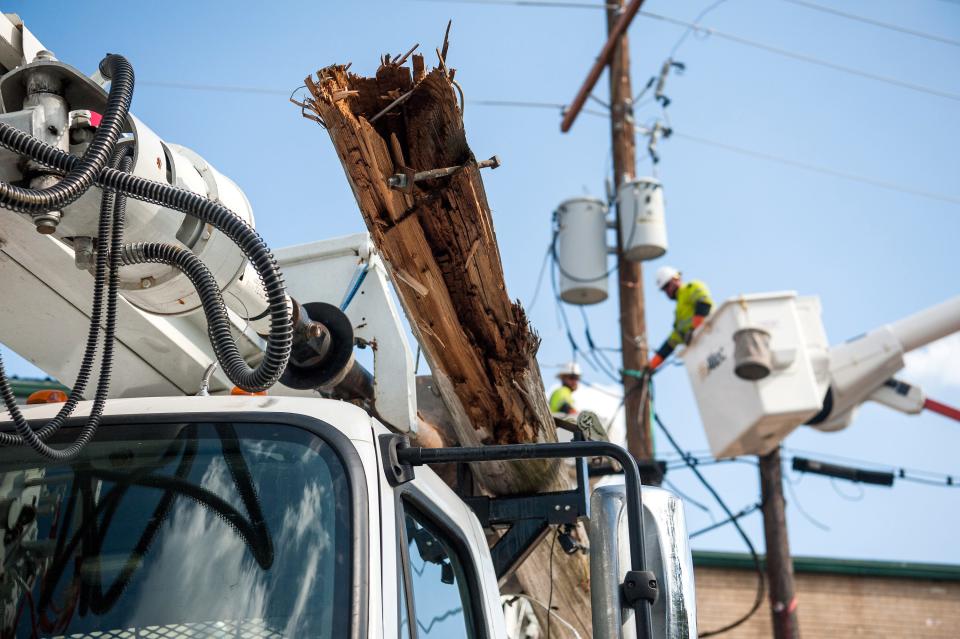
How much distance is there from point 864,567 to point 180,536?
548 inches

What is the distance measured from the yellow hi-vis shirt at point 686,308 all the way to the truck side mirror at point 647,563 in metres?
8.10

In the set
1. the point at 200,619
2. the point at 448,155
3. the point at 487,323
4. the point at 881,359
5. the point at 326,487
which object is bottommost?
the point at 200,619

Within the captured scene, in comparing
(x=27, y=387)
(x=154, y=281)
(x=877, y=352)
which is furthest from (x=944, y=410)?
(x=154, y=281)

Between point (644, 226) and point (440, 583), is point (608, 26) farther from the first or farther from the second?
point (440, 583)

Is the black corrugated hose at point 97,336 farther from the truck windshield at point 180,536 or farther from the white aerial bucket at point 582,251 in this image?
the white aerial bucket at point 582,251

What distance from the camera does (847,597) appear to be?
14.2m

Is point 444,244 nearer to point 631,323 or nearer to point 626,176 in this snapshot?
point 631,323

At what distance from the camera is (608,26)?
1294cm

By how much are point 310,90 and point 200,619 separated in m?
1.17

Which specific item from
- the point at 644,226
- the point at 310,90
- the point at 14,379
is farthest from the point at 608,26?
the point at 310,90

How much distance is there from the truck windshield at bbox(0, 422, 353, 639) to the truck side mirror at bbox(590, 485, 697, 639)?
0.55 meters

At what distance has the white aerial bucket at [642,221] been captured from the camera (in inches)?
421

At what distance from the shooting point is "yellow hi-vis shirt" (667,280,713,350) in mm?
10117

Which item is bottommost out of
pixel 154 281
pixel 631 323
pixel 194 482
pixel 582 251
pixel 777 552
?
pixel 194 482
